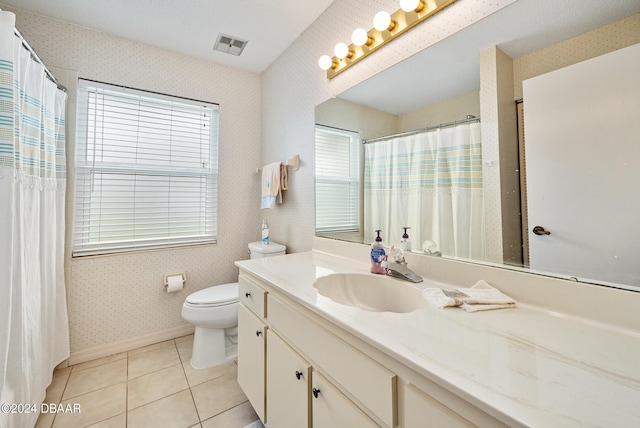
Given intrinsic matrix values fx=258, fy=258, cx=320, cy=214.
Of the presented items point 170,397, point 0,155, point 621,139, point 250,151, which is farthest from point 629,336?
point 250,151

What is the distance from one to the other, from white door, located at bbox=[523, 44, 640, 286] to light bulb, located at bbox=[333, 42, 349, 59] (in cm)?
95

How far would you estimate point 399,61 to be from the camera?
124 centimetres

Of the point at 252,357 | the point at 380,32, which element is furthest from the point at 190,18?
the point at 252,357

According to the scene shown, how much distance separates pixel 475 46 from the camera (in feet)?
3.20

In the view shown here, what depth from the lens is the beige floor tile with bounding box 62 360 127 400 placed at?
60.2 inches

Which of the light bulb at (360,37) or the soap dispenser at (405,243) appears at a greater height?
A: the light bulb at (360,37)

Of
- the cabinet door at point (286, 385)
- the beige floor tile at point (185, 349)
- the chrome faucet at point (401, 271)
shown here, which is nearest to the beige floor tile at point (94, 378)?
the beige floor tile at point (185, 349)

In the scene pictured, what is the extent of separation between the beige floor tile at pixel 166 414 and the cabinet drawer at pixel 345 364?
884mm

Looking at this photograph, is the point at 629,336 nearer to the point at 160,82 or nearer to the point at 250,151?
the point at 250,151

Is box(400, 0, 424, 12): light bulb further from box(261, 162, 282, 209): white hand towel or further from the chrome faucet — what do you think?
box(261, 162, 282, 209): white hand towel

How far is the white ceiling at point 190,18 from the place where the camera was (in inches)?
63.7

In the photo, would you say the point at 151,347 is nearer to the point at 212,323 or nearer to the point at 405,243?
the point at 212,323

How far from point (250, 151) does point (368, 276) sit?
1.82 meters

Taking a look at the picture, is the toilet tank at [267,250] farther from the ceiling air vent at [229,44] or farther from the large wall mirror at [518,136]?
the ceiling air vent at [229,44]
